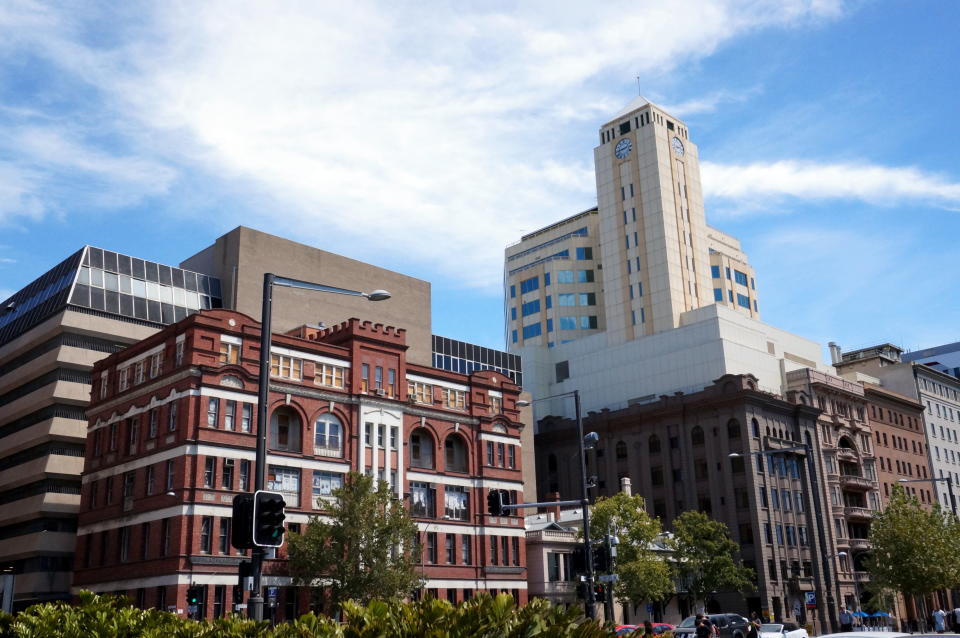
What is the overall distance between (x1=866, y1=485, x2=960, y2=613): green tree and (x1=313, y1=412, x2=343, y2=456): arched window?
1807 inches

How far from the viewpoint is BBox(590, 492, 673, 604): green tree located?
2569 inches

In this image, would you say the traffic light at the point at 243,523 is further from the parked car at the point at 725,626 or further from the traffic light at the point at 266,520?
the parked car at the point at 725,626

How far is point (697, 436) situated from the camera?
92.7 metres

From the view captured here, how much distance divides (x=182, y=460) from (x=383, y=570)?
44.0ft

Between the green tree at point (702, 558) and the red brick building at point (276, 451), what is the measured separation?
49.2 feet

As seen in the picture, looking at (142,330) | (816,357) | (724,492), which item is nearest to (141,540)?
(142,330)

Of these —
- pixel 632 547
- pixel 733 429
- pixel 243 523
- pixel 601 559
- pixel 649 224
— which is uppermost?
pixel 649 224

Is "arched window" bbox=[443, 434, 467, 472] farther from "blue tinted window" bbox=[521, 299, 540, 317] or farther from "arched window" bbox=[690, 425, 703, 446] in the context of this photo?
"blue tinted window" bbox=[521, 299, 540, 317]

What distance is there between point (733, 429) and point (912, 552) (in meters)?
20.8

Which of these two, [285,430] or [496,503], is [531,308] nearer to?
[285,430]

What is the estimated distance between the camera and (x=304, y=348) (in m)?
60.6

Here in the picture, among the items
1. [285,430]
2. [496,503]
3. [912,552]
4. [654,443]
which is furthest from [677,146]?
[496,503]

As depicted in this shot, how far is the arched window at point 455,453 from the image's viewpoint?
6875cm

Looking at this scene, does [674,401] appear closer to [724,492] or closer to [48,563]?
[724,492]
